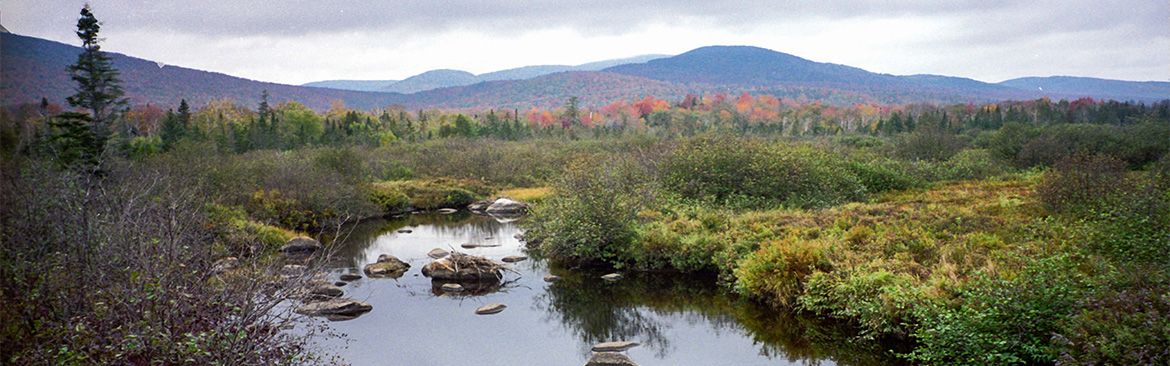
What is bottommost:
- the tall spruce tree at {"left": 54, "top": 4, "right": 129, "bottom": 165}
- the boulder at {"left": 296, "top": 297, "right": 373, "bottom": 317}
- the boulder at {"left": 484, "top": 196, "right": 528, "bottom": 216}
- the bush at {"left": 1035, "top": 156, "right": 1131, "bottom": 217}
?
the boulder at {"left": 484, "top": 196, "right": 528, "bottom": 216}

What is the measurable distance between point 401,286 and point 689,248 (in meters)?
7.12

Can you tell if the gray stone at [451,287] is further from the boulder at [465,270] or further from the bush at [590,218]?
the bush at [590,218]

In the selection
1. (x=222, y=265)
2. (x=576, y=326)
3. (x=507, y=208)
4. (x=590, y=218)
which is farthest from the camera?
(x=507, y=208)

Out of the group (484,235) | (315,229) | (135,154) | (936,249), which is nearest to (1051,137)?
(936,249)

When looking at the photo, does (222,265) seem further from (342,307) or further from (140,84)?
(140,84)

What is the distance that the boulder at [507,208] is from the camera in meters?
31.0

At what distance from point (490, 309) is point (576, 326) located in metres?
2.05

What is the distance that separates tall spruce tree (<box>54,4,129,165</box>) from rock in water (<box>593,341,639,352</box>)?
17.1 meters

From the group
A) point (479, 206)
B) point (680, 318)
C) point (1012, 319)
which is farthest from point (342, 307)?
point (479, 206)

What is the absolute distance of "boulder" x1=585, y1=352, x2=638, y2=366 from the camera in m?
10.3

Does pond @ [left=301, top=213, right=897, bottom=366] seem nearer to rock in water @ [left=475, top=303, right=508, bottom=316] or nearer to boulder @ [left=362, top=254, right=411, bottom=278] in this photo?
rock in water @ [left=475, top=303, right=508, bottom=316]

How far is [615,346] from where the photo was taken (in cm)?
1129

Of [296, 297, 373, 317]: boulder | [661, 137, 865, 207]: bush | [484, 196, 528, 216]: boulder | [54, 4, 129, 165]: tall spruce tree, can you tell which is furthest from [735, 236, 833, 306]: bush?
[54, 4, 129, 165]: tall spruce tree

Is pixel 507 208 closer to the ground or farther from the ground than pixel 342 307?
closer to the ground
